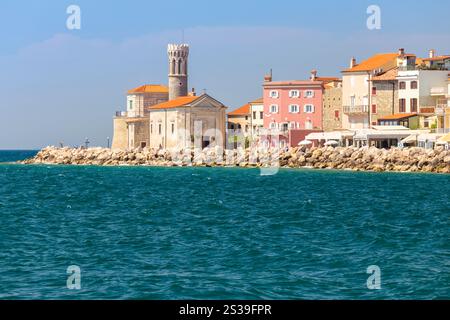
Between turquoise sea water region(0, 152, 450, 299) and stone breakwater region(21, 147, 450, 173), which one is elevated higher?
stone breakwater region(21, 147, 450, 173)

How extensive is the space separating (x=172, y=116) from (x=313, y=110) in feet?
53.4

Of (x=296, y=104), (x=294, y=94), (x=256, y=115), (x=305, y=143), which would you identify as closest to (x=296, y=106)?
(x=296, y=104)

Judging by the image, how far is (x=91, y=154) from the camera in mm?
115188

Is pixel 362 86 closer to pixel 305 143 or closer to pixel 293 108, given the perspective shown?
pixel 305 143

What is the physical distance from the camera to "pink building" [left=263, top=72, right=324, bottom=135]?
99625 mm

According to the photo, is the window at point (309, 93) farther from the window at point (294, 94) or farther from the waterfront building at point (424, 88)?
the waterfront building at point (424, 88)

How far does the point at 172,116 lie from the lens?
107188 mm

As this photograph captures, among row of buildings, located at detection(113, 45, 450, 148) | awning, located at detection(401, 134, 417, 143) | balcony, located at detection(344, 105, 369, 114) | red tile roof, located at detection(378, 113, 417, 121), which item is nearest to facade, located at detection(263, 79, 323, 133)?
row of buildings, located at detection(113, 45, 450, 148)

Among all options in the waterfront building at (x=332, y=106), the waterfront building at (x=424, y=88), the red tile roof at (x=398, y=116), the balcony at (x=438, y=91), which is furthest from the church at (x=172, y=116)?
the balcony at (x=438, y=91)

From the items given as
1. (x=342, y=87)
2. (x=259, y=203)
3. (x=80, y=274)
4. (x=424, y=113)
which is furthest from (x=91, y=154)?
(x=80, y=274)

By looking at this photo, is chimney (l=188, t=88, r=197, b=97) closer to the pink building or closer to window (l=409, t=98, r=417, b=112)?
the pink building

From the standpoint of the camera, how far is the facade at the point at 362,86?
298 feet

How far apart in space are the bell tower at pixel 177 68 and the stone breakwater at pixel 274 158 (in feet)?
34.8

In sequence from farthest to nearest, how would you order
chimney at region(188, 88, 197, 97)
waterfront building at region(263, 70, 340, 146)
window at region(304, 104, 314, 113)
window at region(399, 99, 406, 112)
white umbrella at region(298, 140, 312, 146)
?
1. chimney at region(188, 88, 197, 97)
2. window at region(304, 104, 314, 113)
3. waterfront building at region(263, 70, 340, 146)
4. white umbrella at region(298, 140, 312, 146)
5. window at region(399, 99, 406, 112)
